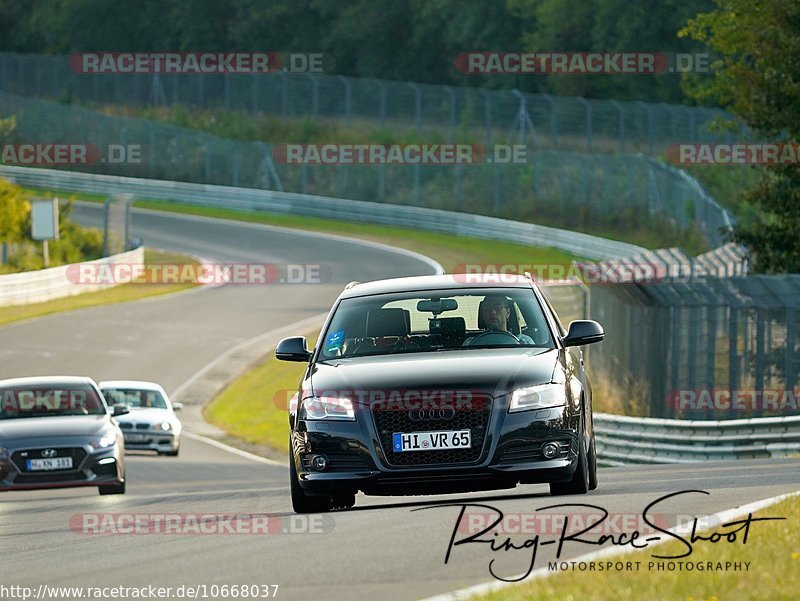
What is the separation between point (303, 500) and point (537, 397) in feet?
6.25

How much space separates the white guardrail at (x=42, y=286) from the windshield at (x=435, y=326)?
32870 mm

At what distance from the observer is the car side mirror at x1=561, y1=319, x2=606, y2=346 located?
11547 millimetres

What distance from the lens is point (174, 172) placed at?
74750 mm

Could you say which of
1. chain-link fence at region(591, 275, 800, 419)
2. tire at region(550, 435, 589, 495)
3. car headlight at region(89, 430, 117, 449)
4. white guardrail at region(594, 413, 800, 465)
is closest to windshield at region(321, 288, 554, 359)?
tire at region(550, 435, 589, 495)

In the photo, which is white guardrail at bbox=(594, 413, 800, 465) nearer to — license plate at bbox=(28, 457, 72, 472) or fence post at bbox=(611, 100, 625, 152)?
license plate at bbox=(28, 457, 72, 472)

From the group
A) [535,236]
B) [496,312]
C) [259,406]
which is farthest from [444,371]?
[535,236]

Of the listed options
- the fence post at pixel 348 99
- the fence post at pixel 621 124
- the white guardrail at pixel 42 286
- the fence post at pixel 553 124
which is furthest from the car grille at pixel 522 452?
the fence post at pixel 348 99

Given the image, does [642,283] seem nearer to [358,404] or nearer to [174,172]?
[358,404]

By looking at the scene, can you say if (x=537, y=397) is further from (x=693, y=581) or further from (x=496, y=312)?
(x=693, y=581)

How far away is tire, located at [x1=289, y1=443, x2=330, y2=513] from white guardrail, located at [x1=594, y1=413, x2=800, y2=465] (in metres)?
9.41

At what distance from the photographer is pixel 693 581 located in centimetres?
802

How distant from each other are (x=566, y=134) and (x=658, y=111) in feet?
16.3

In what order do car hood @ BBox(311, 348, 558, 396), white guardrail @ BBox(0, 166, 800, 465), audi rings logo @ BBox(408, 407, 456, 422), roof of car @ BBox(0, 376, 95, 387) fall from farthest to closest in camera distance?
1. white guardrail @ BBox(0, 166, 800, 465)
2. roof of car @ BBox(0, 376, 95, 387)
3. car hood @ BBox(311, 348, 558, 396)
4. audi rings logo @ BBox(408, 407, 456, 422)

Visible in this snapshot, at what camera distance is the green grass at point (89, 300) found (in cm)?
4294
